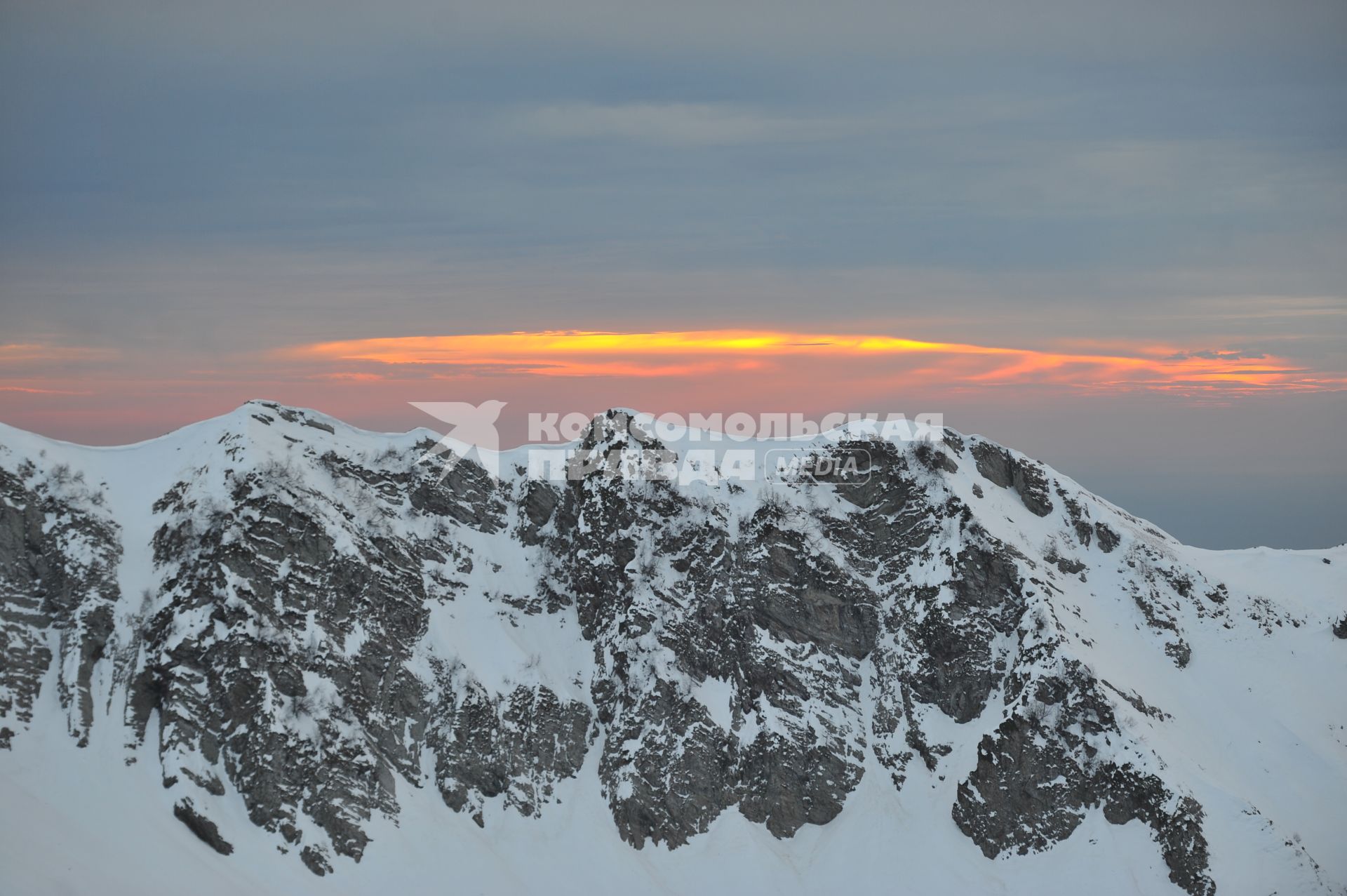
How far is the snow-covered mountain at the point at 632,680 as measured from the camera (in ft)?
398

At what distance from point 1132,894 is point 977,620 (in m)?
33.7

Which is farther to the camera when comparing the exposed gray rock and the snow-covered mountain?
the snow-covered mountain

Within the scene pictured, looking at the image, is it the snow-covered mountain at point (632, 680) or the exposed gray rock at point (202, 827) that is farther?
the snow-covered mountain at point (632, 680)

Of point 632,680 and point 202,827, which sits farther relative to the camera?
point 632,680

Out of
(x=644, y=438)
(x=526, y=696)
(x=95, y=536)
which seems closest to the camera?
(x=95, y=536)

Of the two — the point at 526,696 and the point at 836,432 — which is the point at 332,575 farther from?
the point at 836,432

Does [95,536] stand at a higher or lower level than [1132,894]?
higher

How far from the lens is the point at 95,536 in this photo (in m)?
129

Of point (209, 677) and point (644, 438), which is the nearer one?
point (209, 677)

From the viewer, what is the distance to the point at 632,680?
457 feet

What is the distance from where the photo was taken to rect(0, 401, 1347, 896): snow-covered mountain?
12125 cm

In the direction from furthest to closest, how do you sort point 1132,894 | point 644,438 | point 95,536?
1. point 644,438
2. point 95,536
3. point 1132,894

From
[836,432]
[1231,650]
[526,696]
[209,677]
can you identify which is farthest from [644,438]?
[1231,650]

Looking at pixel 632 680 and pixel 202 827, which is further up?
pixel 632 680
